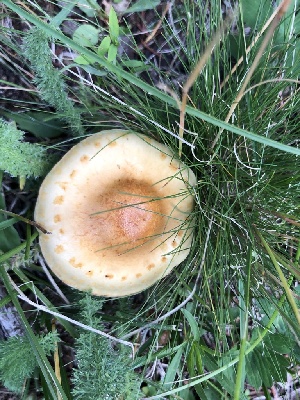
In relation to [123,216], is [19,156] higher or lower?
higher

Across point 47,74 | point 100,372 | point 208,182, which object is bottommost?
point 100,372

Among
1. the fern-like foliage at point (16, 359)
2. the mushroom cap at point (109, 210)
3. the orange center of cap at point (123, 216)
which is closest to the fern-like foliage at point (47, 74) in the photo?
the mushroom cap at point (109, 210)

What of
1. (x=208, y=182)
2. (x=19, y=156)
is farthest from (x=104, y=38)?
→ (x=208, y=182)

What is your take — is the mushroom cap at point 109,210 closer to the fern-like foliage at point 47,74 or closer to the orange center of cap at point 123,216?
the orange center of cap at point 123,216

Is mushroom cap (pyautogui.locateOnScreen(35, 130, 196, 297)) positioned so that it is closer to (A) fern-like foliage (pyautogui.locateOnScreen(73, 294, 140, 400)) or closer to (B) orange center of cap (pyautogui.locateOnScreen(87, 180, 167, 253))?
(B) orange center of cap (pyautogui.locateOnScreen(87, 180, 167, 253))

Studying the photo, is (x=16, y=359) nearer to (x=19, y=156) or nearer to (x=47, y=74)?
(x=19, y=156)

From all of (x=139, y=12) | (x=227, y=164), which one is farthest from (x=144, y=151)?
(x=139, y=12)

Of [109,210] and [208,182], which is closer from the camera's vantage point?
[109,210]
